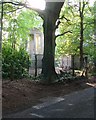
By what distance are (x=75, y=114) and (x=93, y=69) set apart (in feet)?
59.8

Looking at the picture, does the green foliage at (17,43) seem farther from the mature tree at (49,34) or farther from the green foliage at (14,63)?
the mature tree at (49,34)

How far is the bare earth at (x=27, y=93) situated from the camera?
33.2 feet

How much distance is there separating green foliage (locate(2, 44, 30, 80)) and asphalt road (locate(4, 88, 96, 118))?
5.22 m

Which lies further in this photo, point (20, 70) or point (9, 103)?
point (20, 70)

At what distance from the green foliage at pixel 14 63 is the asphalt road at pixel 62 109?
205 inches

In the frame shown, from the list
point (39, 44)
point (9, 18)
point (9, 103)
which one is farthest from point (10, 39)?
point (9, 103)

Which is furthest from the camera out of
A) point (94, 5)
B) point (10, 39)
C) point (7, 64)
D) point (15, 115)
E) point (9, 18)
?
point (10, 39)

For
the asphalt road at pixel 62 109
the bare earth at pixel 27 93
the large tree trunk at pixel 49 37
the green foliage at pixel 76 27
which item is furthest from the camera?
the green foliage at pixel 76 27

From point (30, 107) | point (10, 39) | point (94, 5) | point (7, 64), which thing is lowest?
point (30, 107)

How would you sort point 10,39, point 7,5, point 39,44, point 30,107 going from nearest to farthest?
point 30,107, point 7,5, point 10,39, point 39,44

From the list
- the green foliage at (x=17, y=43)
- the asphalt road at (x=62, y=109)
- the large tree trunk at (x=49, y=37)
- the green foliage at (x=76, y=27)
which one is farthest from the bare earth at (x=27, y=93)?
the green foliage at (x=76, y=27)

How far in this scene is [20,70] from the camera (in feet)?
58.7

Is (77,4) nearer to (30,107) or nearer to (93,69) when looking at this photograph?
(93,69)

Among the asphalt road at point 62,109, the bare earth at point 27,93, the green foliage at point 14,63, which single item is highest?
the green foliage at point 14,63
